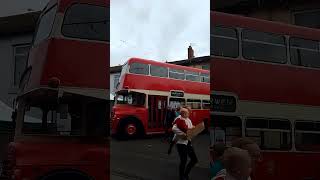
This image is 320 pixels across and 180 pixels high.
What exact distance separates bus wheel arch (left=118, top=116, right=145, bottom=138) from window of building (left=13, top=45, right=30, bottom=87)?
0.51m

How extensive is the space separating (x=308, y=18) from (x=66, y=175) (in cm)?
166

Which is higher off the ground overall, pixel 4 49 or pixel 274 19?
pixel 274 19

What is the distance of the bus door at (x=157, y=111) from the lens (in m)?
2.15

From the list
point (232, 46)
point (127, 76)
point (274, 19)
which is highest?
point (274, 19)

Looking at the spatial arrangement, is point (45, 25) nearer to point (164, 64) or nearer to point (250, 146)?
point (164, 64)

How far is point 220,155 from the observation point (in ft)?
7.86

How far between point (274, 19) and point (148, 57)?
102 centimetres

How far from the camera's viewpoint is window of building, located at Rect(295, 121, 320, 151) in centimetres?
286

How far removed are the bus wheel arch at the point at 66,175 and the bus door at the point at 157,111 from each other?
0.38m

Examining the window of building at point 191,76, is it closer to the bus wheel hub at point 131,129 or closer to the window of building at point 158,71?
the window of building at point 158,71

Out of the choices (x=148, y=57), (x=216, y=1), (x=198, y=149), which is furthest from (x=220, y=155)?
(x=216, y=1)

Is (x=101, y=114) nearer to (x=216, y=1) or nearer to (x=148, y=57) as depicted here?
(x=148, y=57)

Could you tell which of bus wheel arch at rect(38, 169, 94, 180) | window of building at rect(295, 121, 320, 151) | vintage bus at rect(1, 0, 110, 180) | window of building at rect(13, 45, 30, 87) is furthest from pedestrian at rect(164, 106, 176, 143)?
window of building at rect(295, 121, 320, 151)

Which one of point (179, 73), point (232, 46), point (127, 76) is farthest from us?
point (232, 46)
